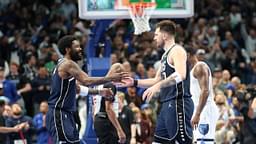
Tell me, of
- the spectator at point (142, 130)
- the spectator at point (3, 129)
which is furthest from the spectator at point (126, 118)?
the spectator at point (3, 129)

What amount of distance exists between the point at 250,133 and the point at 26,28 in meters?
8.56

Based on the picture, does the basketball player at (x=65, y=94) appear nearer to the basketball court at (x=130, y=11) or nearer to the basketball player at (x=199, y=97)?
the basketball player at (x=199, y=97)

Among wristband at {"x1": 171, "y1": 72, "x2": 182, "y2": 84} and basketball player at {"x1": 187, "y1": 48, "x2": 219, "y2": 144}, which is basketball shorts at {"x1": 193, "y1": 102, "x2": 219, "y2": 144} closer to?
basketball player at {"x1": 187, "y1": 48, "x2": 219, "y2": 144}

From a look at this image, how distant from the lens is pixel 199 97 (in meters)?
12.1

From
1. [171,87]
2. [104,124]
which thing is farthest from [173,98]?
[104,124]

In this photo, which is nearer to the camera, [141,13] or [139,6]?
[141,13]

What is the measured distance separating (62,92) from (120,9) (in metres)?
3.75

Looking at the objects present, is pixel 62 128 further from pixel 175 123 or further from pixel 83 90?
pixel 175 123

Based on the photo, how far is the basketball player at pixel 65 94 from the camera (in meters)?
11.0

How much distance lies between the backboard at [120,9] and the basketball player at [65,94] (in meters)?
2.97

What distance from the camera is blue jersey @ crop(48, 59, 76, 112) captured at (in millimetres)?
11062

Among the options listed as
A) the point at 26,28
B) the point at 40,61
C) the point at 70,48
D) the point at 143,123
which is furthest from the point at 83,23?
the point at 70,48

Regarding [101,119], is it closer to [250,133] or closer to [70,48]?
[70,48]

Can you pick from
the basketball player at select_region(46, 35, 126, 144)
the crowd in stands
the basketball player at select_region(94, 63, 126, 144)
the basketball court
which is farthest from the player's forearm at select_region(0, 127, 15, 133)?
the basketball player at select_region(46, 35, 126, 144)
